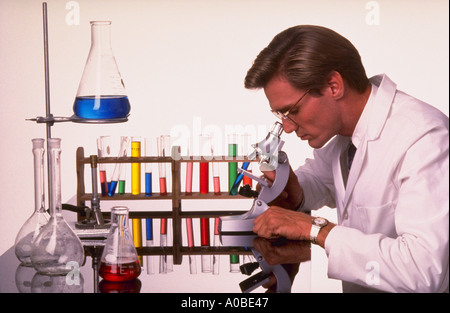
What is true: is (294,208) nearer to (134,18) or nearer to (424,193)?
(424,193)

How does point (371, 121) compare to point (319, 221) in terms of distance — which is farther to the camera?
point (371, 121)

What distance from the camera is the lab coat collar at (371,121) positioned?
1.88 metres

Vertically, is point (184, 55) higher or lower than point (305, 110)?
higher

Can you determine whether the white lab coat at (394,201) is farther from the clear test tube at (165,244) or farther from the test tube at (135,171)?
the test tube at (135,171)

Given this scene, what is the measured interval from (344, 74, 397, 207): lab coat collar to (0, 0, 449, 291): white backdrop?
8.02 feet

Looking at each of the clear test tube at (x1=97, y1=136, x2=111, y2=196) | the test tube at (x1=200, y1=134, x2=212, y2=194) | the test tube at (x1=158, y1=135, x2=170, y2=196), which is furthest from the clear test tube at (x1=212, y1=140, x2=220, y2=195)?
the clear test tube at (x1=97, y1=136, x2=111, y2=196)

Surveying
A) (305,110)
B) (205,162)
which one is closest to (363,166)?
(305,110)

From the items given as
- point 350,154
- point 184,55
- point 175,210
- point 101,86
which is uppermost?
point 184,55

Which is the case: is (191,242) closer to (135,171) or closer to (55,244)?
(55,244)

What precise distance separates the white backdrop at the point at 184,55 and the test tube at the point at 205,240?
2298 mm

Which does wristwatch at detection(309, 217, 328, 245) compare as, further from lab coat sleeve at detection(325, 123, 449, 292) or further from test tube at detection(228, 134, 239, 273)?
test tube at detection(228, 134, 239, 273)

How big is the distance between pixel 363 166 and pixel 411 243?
1.53 ft

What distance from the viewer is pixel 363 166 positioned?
6.24 ft
